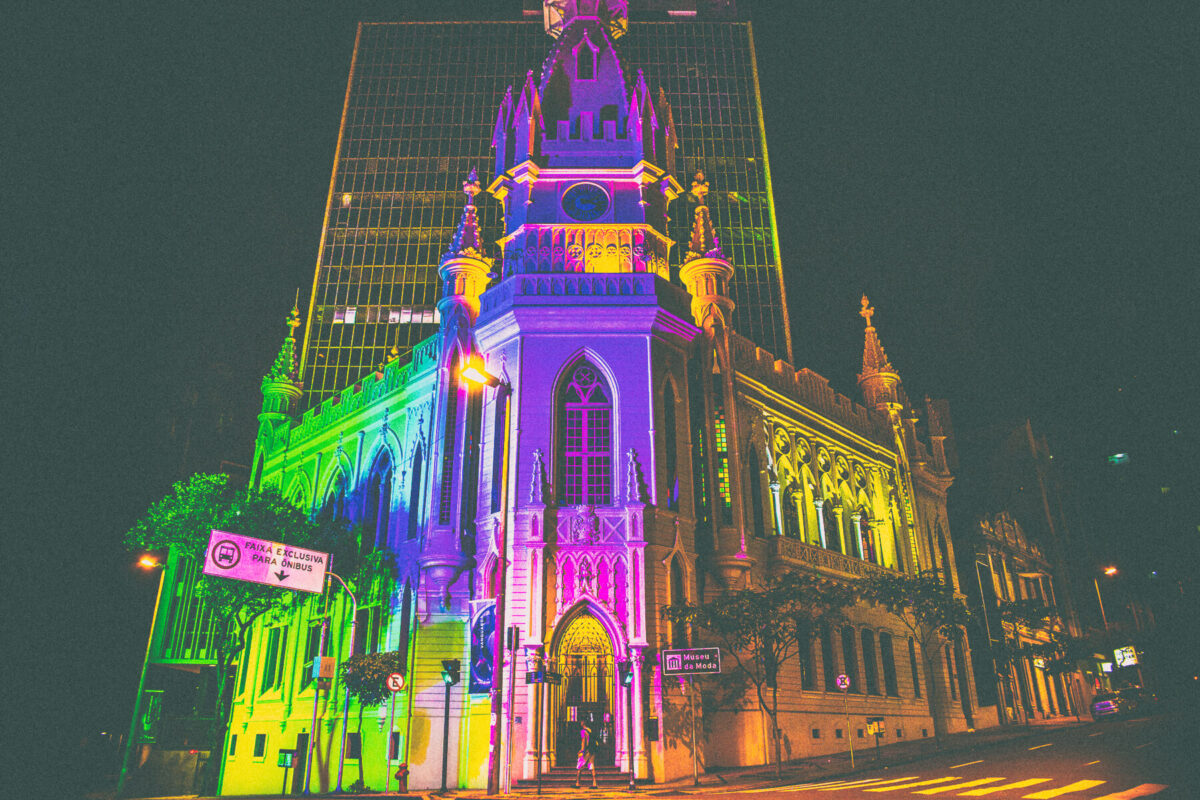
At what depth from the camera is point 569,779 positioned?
24.2m

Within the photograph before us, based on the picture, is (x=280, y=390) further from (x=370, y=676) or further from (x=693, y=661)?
(x=693, y=661)

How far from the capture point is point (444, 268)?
1309 inches

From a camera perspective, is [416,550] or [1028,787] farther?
[416,550]

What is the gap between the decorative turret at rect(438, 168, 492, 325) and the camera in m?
32.5

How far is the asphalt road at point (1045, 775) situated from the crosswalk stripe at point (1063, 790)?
2cm

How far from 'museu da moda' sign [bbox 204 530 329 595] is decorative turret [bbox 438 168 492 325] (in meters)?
12.5

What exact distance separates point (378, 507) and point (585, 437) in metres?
13.0

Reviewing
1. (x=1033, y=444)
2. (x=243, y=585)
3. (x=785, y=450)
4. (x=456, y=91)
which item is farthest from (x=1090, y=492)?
(x=243, y=585)

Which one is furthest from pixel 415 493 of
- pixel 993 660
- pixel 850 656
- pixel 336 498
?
pixel 993 660

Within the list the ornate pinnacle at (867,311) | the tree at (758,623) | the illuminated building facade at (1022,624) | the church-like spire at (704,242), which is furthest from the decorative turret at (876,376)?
the tree at (758,623)

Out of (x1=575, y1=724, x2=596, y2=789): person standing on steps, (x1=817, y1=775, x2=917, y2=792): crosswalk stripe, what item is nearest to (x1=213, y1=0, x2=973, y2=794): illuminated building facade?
(x1=575, y1=724, x2=596, y2=789): person standing on steps

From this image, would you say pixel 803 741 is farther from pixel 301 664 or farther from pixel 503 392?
pixel 301 664

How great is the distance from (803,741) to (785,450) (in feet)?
42.4

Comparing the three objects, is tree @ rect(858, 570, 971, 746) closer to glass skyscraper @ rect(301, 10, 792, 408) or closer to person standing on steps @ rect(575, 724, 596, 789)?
person standing on steps @ rect(575, 724, 596, 789)
